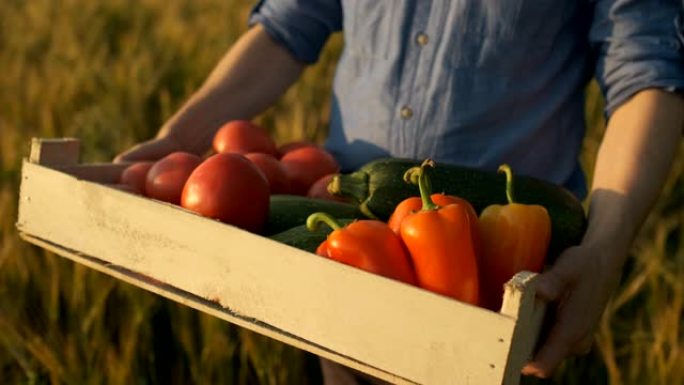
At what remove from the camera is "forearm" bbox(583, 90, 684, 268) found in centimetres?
147

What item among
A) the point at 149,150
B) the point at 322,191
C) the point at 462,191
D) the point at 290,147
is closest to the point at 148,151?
the point at 149,150

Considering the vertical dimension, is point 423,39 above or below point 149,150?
above

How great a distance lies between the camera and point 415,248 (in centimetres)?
128

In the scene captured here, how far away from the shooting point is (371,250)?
1.26 m

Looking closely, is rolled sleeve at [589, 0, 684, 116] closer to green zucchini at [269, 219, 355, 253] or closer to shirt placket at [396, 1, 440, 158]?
shirt placket at [396, 1, 440, 158]

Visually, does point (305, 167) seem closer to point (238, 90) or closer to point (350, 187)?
point (350, 187)

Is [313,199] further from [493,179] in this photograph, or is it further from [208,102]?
[208,102]

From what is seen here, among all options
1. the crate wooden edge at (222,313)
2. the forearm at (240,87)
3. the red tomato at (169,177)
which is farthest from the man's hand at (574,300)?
the forearm at (240,87)

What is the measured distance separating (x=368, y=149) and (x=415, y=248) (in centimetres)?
59

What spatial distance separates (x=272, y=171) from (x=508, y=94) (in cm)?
44

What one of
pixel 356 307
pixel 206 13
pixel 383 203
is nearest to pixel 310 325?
pixel 356 307

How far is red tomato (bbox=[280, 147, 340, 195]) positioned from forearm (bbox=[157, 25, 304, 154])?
280 millimetres

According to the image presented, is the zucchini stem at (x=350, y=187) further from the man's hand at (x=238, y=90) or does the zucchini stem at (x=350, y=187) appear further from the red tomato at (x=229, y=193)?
the man's hand at (x=238, y=90)

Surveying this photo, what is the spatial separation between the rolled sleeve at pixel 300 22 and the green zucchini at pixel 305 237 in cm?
70
